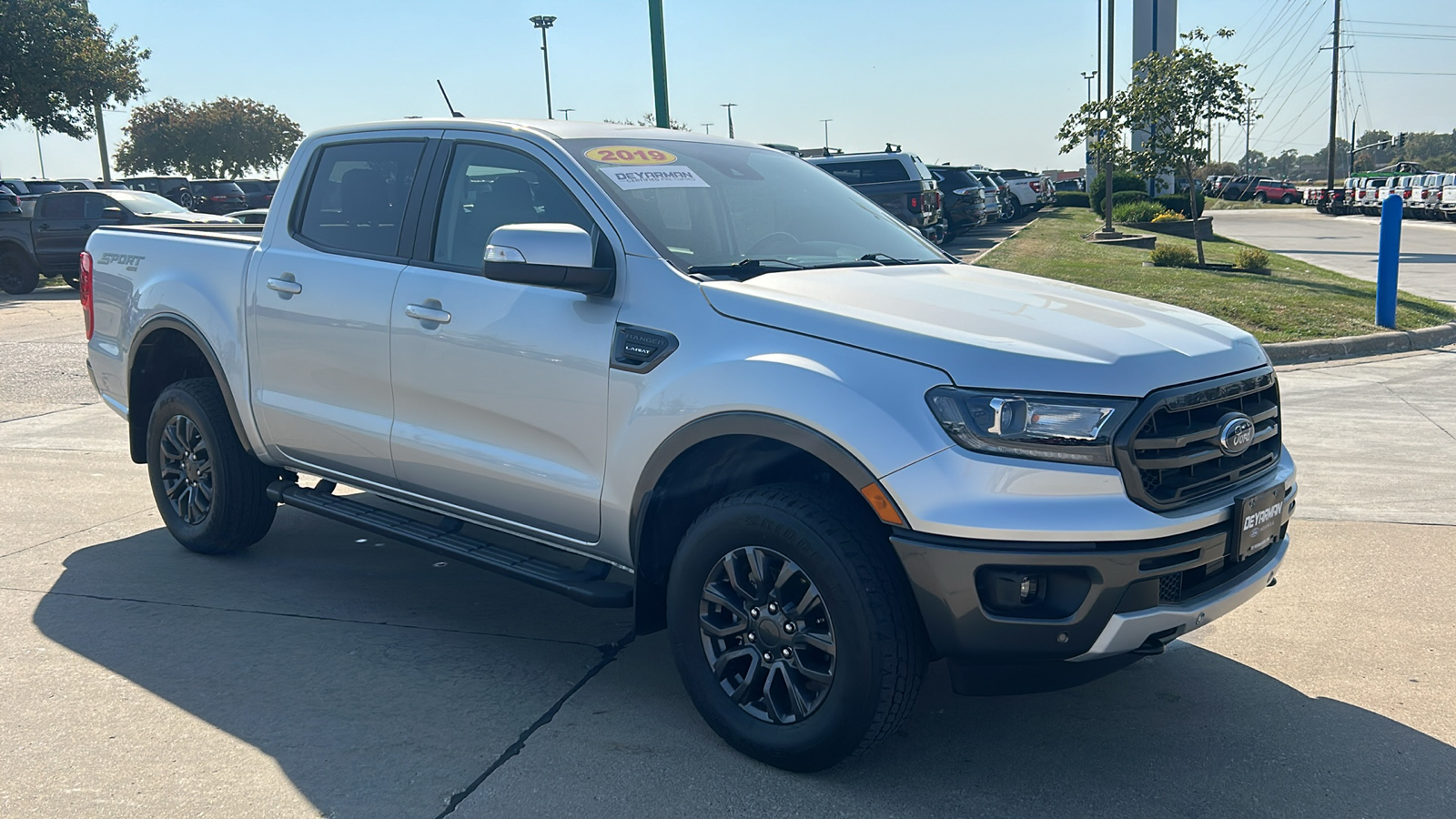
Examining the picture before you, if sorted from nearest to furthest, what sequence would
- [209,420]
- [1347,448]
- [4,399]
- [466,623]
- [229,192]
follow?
[466,623] → [209,420] → [1347,448] → [4,399] → [229,192]

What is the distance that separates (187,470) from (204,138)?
256 feet

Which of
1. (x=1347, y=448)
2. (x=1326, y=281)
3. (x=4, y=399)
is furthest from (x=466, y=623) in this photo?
(x=1326, y=281)

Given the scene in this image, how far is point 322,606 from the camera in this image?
4.90 meters

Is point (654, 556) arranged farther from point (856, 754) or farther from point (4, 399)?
point (4, 399)

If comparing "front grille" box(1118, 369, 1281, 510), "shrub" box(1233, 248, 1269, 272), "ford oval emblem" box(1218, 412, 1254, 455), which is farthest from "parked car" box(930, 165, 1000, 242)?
"ford oval emblem" box(1218, 412, 1254, 455)

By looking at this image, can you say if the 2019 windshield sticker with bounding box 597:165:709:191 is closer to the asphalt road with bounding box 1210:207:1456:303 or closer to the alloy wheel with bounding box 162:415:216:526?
the alloy wheel with bounding box 162:415:216:526

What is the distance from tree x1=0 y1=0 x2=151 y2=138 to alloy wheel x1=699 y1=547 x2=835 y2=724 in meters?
33.4

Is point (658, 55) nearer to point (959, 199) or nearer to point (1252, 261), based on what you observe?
point (1252, 261)

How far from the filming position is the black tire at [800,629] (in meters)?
3.12

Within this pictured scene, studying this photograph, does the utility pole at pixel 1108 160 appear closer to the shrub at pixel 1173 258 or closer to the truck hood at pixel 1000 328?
the shrub at pixel 1173 258

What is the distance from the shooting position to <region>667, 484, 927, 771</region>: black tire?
312 cm

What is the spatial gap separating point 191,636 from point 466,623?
1032 millimetres

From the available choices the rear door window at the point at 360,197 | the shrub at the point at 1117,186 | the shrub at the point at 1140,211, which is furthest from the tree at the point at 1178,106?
the shrub at the point at 1117,186

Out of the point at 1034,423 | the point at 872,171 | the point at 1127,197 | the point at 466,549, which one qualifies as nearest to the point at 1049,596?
the point at 1034,423
